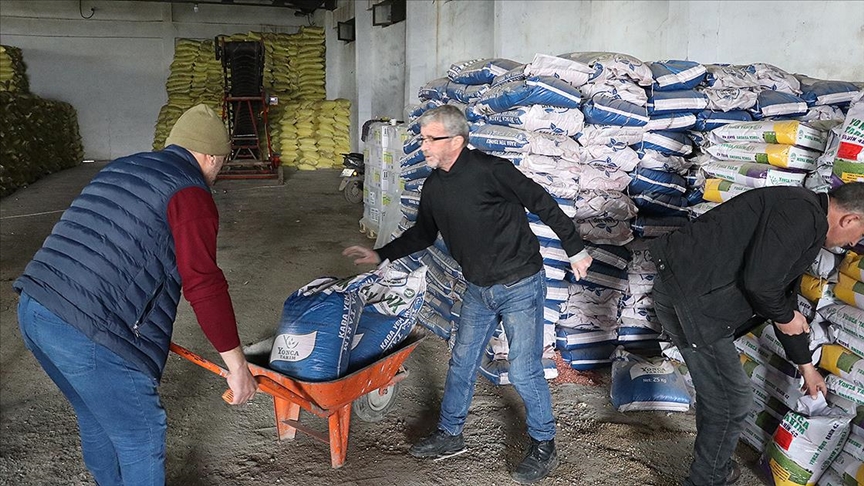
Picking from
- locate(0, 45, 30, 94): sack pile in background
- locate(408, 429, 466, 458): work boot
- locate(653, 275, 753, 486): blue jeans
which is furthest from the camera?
locate(0, 45, 30, 94): sack pile in background

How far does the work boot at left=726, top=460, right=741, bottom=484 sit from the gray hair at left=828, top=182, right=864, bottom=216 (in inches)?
48.2

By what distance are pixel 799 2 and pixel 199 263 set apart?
483cm

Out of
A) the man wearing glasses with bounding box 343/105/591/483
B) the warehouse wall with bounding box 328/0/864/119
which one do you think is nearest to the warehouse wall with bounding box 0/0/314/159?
the warehouse wall with bounding box 328/0/864/119

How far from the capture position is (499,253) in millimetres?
2734

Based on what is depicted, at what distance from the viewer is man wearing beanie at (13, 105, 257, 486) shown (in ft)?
6.37

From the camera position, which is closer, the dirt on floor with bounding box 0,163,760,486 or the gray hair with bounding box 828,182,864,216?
the gray hair with bounding box 828,182,864,216

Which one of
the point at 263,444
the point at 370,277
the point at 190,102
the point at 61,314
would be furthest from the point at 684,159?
the point at 190,102

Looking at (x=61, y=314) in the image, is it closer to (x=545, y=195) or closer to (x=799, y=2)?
(x=545, y=195)

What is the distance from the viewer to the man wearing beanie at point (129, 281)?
76.4 inches

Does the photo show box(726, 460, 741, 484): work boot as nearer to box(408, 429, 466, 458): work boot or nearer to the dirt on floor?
the dirt on floor

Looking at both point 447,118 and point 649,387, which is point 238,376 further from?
point 649,387

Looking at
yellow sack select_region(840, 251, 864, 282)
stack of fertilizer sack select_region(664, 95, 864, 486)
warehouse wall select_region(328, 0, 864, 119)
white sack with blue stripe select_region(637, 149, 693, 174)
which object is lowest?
stack of fertilizer sack select_region(664, 95, 864, 486)

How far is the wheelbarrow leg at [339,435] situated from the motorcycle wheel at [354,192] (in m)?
7.45

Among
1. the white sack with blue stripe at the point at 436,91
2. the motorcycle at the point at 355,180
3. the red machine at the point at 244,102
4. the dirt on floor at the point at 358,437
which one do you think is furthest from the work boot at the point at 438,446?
the red machine at the point at 244,102
